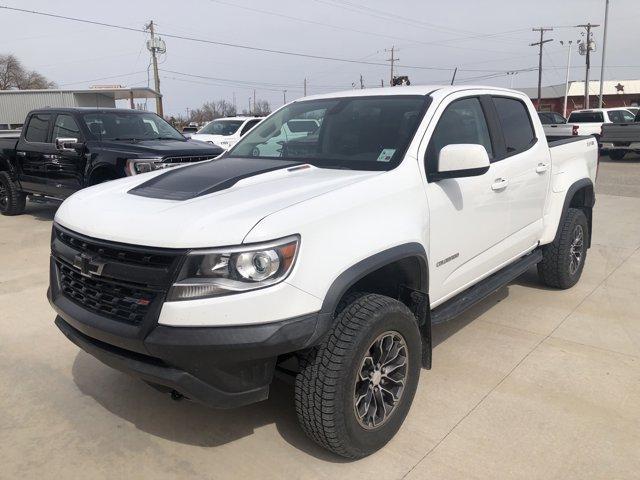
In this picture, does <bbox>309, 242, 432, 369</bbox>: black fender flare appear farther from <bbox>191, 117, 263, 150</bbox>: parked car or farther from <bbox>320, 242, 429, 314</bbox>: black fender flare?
<bbox>191, 117, 263, 150</bbox>: parked car

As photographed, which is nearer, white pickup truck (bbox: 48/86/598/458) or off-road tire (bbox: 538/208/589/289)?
white pickup truck (bbox: 48/86/598/458)

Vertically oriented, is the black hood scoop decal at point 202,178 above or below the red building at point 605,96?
below

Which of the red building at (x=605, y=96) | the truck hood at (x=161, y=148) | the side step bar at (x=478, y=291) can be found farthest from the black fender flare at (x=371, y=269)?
the red building at (x=605, y=96)

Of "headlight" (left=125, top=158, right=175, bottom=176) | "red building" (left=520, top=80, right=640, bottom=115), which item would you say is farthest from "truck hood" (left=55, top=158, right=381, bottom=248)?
"red building" (left=520, top=80, right=640, bottom=115)

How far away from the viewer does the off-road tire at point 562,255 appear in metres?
4.91

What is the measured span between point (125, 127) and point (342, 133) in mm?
6017

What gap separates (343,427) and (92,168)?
6561 mm

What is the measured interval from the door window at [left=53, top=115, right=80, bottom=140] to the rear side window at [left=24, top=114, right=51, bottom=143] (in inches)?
11.4

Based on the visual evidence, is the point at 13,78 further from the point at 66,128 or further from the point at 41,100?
the point at 66,128

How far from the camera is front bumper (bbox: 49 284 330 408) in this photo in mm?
2215

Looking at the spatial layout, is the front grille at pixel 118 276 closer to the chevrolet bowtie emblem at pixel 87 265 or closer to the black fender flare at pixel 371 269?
the chevrolet bowtie emblem at pixel 87 265

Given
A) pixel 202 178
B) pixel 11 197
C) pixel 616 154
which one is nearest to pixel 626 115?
pixel 616 154

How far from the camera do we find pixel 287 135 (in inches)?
153

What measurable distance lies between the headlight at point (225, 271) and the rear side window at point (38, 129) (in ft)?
26.0
